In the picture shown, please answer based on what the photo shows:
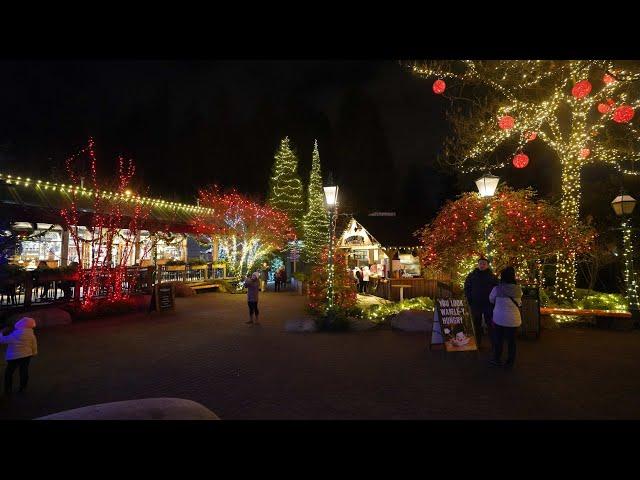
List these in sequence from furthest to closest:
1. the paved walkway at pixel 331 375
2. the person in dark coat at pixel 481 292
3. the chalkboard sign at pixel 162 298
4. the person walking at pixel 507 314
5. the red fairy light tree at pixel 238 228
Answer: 1. the red fairy light tree at pixel 238 228
2. the chalkboard sign at pixel 162 298
3. the person in dark coat at pixel 481 292
4. the person walking at pixel 507 314
5. the paved walkway at pixel 331 375

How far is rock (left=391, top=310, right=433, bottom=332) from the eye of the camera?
947cm

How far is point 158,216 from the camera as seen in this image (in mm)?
19766

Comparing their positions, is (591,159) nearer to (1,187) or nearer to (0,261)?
(0,261)

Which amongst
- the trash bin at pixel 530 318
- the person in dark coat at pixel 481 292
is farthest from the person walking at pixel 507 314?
the trash bin at pixel 530 318

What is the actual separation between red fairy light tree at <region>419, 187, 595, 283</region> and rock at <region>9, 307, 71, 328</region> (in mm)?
10906

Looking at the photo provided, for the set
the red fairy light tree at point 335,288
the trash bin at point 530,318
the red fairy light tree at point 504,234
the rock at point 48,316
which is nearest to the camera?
the trash bin at point 530,318

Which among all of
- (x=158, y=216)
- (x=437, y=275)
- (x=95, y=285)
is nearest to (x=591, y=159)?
(x=437, y=275)

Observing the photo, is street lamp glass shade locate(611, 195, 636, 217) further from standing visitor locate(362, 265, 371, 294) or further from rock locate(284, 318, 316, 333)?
standing visitor locate(362, 265, 371, 294)

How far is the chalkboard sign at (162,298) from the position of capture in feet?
39.7

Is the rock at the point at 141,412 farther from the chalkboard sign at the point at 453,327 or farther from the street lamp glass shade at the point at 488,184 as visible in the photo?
the street lamp glass shade at the point at 488,184

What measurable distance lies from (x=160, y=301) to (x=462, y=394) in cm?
1024

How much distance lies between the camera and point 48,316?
33.3ft

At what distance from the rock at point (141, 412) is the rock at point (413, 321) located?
6.80m

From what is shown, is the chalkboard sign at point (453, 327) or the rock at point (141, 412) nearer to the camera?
the rock at point (141, 412)
